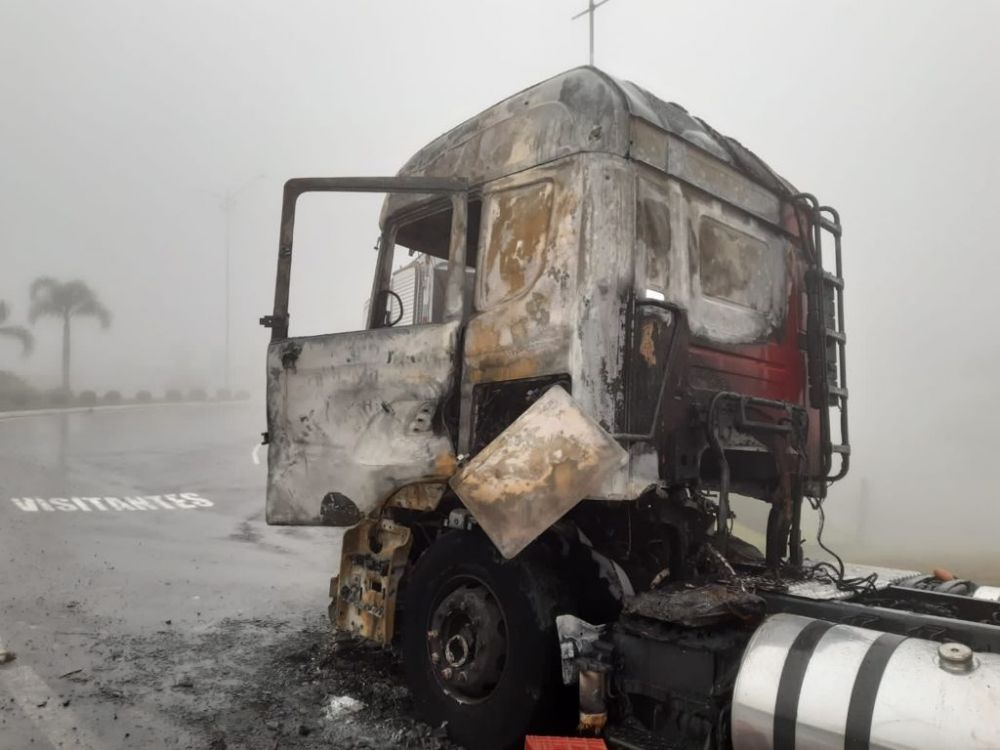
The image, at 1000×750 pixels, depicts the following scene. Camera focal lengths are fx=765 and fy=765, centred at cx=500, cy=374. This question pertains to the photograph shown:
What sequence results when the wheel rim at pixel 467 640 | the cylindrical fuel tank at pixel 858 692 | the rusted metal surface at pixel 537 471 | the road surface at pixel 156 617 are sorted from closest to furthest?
the cylindrical fuel tank at pixel 858 692 → the rusted metal surface at pixel 537 471 → the wheel rim at pixel 467 640 → the road surface at pixel 156 617

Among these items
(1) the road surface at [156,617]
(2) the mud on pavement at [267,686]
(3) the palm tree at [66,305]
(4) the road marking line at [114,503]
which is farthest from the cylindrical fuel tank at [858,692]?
(3) the palm tree at [66,305]

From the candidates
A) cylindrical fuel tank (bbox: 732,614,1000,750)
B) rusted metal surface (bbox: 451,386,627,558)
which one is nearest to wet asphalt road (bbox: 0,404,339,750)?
rusted metal surface (bbox: 451,386,627,558)

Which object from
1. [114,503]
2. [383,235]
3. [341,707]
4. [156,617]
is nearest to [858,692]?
[341,707]

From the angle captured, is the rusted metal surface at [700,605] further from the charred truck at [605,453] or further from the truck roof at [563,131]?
the truck roof at [563,131]

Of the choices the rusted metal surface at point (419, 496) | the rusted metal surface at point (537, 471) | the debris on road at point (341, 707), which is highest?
the rusted metal surface at point (537, 471)

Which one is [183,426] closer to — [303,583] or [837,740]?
[303,583]

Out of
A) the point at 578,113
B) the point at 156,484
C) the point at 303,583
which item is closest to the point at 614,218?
the point at 578,113

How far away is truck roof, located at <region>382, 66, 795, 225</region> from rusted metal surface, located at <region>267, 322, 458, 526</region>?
2.94 ft

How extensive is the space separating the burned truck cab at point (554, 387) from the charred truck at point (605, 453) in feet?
0.04

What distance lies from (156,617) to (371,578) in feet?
7.66

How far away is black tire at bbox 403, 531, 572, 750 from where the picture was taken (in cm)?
314

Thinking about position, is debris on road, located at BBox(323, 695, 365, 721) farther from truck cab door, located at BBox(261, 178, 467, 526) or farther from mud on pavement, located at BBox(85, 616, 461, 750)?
truck cab door, located at BBox(261, 178, 467, 526)

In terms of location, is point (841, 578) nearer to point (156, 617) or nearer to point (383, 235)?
point (383, 235)

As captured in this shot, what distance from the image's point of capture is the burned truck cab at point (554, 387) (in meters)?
3.14
